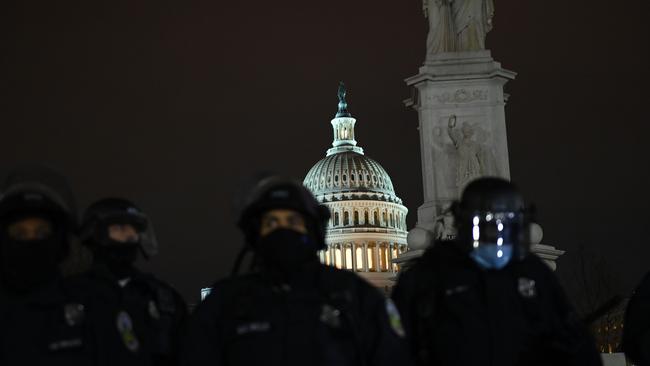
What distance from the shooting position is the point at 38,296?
629 cm

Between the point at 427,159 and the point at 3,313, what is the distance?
51.0ft

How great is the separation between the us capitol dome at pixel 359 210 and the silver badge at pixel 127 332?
4742 inches

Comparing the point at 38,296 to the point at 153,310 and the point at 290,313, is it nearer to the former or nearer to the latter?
the point at 153,310

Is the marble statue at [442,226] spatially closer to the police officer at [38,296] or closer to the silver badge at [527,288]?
the silver badge at [527,288]

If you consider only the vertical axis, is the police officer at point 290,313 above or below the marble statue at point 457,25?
below

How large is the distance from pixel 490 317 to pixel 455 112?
14.7m

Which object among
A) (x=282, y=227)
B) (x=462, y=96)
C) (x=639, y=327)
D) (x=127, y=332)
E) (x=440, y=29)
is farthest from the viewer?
(x=440, y=29)

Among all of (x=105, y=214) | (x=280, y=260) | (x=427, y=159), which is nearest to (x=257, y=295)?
(x=280, y=260)

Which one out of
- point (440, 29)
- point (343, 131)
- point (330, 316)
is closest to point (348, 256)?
point (343, 131)

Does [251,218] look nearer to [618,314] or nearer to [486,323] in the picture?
[486,323]

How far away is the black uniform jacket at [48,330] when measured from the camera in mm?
6156

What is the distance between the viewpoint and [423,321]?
6.80m

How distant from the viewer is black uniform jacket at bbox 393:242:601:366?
6.62 meters

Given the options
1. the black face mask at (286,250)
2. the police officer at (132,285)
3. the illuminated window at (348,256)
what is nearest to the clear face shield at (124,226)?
the police officer at (132,285)
